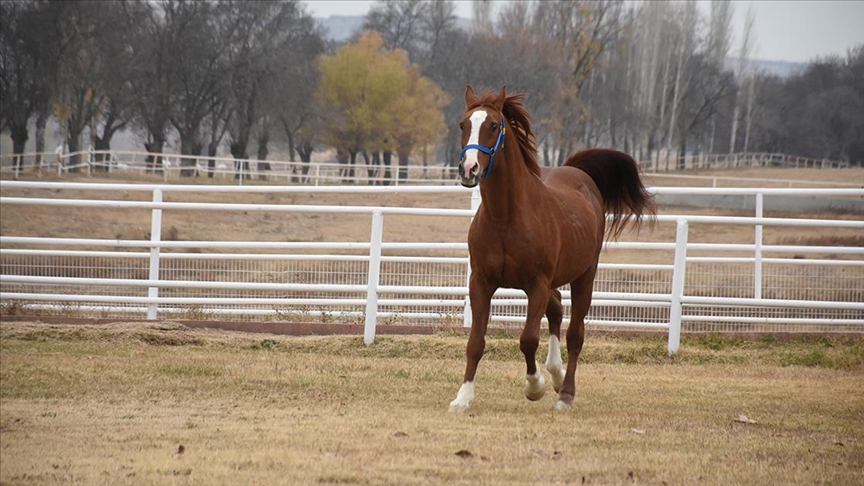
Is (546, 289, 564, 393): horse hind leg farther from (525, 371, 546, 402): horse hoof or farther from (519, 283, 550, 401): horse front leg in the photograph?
(519, 283, 550, 401): horse front leg

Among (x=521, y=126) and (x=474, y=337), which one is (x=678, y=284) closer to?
(x=521, y=126)

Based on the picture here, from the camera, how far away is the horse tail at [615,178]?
9719 mm

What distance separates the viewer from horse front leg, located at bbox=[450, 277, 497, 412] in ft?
24.8

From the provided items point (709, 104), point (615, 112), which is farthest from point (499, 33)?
point (709, 104)

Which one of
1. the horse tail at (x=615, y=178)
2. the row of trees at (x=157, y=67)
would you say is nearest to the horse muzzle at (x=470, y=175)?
the horse tail at (x=615, y=178)

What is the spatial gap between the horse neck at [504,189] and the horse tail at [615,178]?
2.21 meters

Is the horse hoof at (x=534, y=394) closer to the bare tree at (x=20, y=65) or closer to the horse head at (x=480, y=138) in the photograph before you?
the horse head at (x=480, y=138)

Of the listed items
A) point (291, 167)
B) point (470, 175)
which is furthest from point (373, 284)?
point (291, 167)

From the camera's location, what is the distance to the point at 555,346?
28.2 feet

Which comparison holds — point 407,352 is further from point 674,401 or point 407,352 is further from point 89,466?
point 89,466

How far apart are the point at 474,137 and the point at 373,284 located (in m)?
4.28

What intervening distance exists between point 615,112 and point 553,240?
233 feet

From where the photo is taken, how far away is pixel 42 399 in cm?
773

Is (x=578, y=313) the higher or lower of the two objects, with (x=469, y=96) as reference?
lower
